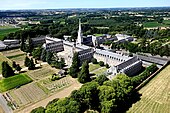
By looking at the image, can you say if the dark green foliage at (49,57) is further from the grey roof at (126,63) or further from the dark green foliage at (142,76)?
the dark green foliage at (142,76)

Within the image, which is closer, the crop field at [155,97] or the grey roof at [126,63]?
the crop field at [155,97]

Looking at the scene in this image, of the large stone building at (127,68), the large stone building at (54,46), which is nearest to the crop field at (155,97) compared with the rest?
the large stone building at (127,68)

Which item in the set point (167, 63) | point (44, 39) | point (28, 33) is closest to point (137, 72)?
point (167, 63)

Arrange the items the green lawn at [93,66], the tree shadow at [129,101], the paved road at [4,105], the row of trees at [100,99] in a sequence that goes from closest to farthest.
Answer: the row of trees at [100,99] < the tree shadow at [129,101] < the paved road at [4,105] < the green lawn at [93,66]

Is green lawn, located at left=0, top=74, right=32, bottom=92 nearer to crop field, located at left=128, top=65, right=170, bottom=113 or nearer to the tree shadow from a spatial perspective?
the tree shadow

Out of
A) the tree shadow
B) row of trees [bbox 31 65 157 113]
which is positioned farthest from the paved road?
the tree shadow

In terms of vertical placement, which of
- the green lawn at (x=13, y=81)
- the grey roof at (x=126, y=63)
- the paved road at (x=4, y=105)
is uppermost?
the grey roof at (x=126, y=63)
